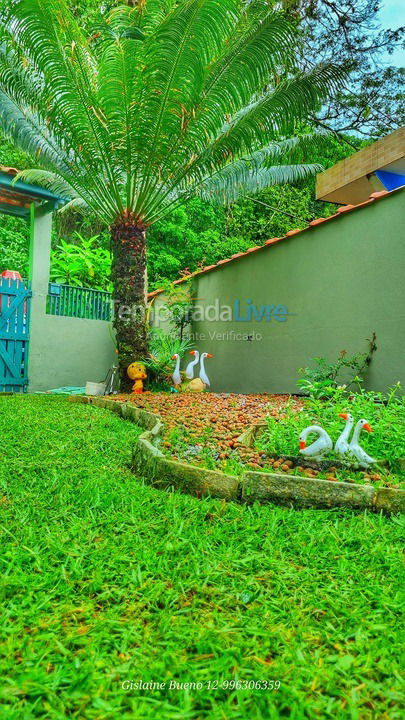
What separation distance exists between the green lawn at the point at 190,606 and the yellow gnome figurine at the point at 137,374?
3.94 meters

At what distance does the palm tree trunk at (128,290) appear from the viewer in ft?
21.3

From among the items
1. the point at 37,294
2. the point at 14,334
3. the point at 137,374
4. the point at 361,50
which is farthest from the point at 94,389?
the point at 361,50

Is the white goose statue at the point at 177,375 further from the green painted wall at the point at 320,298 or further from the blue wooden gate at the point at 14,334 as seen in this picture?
the blue wooden gate at the point at 14,334

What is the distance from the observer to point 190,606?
1.37m

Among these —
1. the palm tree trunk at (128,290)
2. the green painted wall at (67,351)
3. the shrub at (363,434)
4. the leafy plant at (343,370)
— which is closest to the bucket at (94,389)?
the palm tree trunk at (128,290)

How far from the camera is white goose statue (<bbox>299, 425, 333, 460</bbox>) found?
8.15ft

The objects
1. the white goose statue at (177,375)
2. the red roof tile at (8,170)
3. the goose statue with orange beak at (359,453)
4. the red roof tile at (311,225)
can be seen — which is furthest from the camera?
the red roof tile at (8,170)

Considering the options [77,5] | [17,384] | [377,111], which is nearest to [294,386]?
[17,384]

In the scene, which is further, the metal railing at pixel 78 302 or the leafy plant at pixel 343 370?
the metal railing at pixel 78 302

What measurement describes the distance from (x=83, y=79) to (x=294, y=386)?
4666 mm

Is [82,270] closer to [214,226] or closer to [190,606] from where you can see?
[214,226]

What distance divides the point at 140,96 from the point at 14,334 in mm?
4219

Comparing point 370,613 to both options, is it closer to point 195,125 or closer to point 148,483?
point 148,483

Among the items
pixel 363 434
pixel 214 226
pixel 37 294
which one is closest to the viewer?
pixel 363 434
